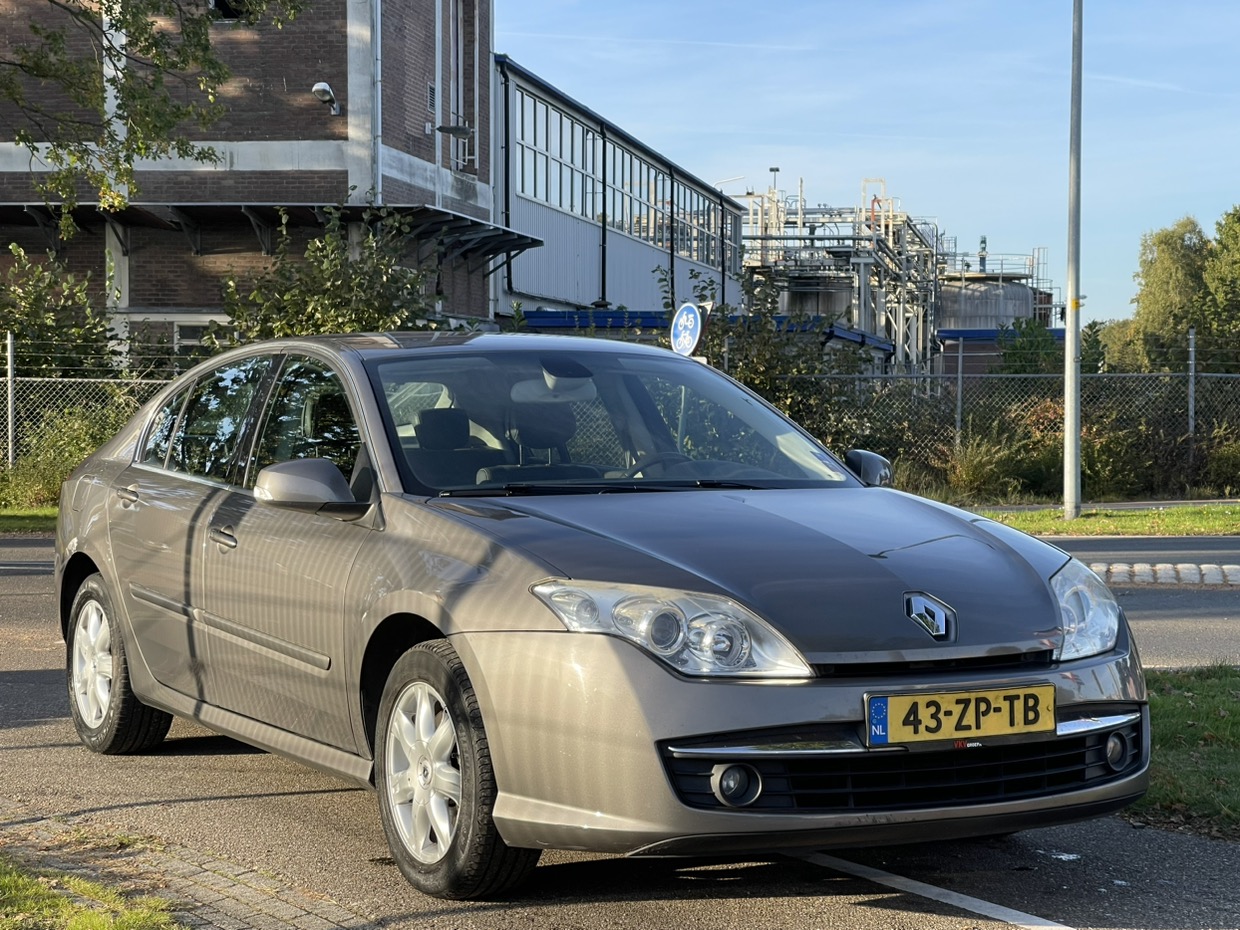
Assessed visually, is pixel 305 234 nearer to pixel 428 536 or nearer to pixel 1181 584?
pixel 1181 584

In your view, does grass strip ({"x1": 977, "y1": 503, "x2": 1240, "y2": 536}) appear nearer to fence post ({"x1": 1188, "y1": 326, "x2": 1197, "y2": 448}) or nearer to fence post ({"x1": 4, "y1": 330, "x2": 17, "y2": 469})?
fence post ({"x1": 1188, "y1": 326, "x2": 1197, "y2": 448})

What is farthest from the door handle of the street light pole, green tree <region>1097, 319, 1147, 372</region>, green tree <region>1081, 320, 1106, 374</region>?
green tree <region>1081, 320, 1106, 374</region>

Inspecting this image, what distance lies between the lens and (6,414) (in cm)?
2212

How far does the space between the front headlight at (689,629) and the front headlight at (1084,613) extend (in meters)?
0.86

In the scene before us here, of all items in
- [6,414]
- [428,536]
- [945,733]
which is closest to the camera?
[945,733]

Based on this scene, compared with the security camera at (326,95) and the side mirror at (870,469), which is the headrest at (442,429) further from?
the security camera at (326,95)

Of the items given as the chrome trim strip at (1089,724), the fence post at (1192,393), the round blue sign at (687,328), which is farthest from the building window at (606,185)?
the chrome trim strip at (1089,724)

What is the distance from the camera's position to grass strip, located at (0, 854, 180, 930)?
161 inches

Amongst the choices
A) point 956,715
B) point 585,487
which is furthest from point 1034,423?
point 956,715

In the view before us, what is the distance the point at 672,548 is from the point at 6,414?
64.6 ft

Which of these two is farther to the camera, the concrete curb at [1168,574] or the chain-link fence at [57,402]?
the chain-link fence at [57,402]

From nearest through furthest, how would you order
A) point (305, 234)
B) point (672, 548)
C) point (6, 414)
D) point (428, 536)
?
point (672, 548) < point (428, 536) < point (6, 414) < point (305, 234)

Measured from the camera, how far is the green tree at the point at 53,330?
23031 millimetres

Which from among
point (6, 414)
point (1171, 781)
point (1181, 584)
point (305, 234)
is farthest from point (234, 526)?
point (305, 234)
